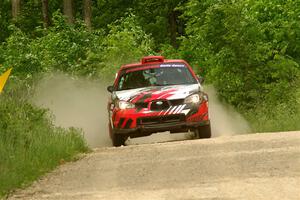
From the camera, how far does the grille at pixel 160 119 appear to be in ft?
62.4

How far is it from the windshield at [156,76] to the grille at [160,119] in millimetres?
1062

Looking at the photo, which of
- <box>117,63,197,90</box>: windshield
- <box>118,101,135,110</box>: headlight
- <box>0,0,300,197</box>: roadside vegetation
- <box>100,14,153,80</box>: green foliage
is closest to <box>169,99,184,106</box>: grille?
<box>118,101,135,110</box>: headlight

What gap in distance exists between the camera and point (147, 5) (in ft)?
171

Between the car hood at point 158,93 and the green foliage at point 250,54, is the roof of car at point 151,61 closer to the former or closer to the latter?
the car hood at point 158,93

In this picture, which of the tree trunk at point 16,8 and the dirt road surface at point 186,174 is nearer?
the dirt road surface at point 186,174

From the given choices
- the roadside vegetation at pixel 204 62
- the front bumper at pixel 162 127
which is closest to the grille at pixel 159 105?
the front bumper at pixel 162 127

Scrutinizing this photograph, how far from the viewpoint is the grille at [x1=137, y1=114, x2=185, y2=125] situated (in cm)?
1902

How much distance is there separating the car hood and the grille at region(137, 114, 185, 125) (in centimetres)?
36

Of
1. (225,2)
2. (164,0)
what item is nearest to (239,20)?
(225,2)

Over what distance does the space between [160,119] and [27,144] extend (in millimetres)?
4375

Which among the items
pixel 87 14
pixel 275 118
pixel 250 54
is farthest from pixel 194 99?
pixel 87 14

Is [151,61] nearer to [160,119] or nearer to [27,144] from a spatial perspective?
[160,119]

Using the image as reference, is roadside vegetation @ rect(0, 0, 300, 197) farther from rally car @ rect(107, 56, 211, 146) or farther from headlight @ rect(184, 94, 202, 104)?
headlight @ rect(184, 94, 202, 104)

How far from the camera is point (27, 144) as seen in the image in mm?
15188
